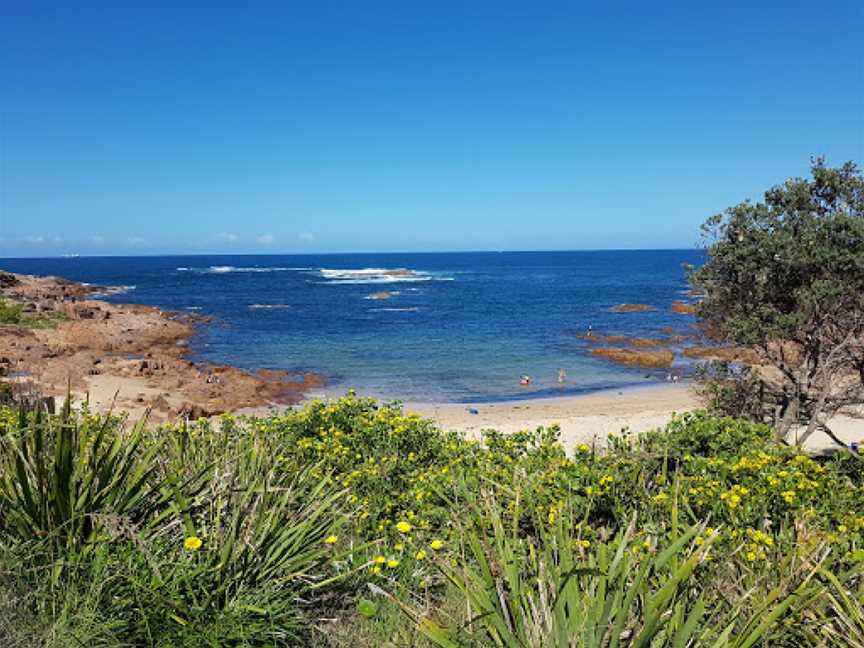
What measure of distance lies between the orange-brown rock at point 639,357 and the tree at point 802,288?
19.7m

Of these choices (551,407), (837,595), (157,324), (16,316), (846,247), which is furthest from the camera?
(157,324)

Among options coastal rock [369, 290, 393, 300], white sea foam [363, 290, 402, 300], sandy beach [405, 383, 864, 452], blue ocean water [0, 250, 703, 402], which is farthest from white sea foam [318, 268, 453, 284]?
sandy beach [405, 383, 864, 452]

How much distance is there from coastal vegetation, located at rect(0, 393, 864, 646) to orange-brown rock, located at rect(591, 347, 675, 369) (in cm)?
2543

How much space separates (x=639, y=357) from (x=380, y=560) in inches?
1137

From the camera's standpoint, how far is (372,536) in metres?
5.25

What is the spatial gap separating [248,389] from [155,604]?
68.2 ft

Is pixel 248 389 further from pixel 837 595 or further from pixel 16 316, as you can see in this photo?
pixel 837 595

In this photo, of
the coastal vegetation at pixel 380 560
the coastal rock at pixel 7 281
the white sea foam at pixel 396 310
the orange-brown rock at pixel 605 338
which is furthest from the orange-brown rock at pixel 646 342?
the coastal rock at pixel 7 281

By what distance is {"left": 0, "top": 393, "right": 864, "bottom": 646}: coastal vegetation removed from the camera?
2732mm

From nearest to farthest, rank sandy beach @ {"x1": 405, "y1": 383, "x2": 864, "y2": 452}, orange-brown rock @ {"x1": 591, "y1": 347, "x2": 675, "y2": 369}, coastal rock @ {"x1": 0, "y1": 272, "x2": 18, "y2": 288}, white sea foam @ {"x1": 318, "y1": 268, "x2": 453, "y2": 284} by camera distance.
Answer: sandy beach @ {"x1": 405, "y1": 383, "x2": 864, "y2": 452} → orange-brown rock @ {"x1": 591, "y1": 347, "x2": 675, "y2": 369} → coastal rock @ {"x1": 0, "y1": 272, "x2": 18, "y2": 288} → white sea foam @ {"x1": 318, "y1": 268, "x2": 453, "y2": 284}

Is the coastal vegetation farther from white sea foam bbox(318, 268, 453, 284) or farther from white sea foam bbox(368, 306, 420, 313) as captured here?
white sea foam bbox(318, 268, 453, 284)

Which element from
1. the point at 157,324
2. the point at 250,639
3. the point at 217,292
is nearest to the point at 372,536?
the point at 250,639

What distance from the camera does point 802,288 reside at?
9602mm

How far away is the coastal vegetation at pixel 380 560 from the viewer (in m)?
2.73
